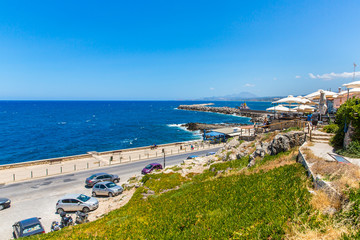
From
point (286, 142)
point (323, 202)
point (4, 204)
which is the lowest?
point (4, 204)

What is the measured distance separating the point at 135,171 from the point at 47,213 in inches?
517

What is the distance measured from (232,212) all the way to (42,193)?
2422cm

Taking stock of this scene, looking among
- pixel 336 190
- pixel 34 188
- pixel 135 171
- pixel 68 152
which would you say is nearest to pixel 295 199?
pixel 336 190

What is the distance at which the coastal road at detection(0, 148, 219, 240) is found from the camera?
17.5 meters

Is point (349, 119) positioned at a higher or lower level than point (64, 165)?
higher

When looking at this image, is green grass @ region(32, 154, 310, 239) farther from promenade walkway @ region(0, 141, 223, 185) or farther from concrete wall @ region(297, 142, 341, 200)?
promenade walkway @ region(0, 141, 223, 185)

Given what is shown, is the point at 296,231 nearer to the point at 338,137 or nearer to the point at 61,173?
the point at 338,137

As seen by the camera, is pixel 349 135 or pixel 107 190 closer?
pixel 349 135

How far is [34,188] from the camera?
2442 cm

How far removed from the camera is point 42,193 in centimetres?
2291

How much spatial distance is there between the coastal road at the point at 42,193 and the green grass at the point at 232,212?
914cm

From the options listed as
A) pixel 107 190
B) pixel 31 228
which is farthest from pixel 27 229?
pixel 107 190

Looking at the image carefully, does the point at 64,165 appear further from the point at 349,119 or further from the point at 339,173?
the point at 349,119

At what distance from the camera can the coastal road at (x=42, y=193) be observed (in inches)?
689
